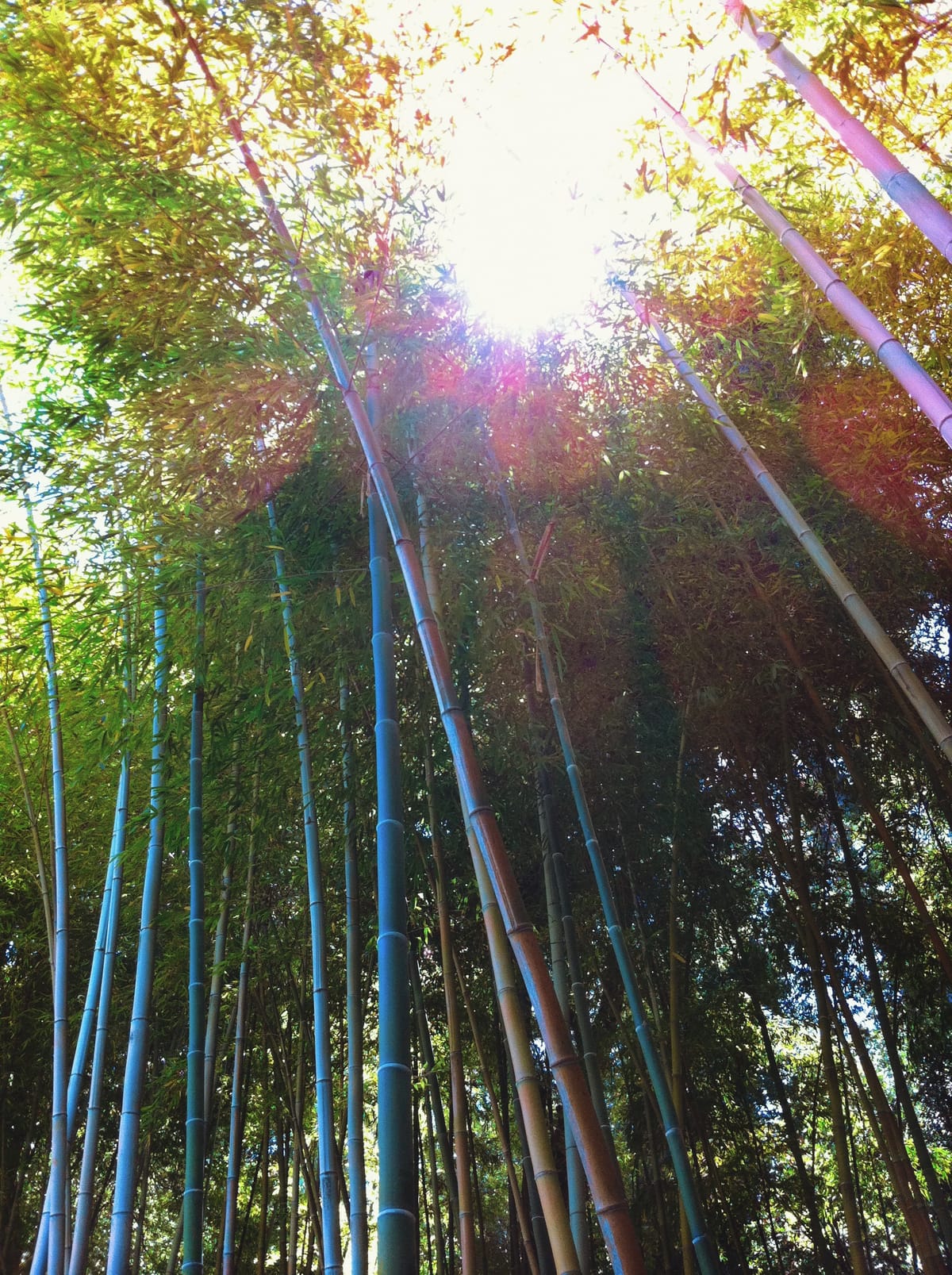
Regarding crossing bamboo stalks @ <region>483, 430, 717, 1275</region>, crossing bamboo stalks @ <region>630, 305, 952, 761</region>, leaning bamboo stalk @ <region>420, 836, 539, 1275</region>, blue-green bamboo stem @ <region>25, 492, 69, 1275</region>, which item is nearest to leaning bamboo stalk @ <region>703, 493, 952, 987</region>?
crossing bamboo stalks @ <region>630, 305, 952, 761</region>

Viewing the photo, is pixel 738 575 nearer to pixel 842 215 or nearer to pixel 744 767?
pixel 744 767

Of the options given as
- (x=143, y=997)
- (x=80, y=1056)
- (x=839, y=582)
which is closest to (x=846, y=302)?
(x=839, y=582)

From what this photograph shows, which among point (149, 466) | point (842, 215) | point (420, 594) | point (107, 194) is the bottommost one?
point (420, 594)

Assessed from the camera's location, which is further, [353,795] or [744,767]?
[744,767]

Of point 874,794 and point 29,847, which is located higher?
point 29,847

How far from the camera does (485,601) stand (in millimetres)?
3965

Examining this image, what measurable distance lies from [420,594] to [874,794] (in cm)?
345

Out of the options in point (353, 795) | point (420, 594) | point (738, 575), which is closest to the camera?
point (420, 594)

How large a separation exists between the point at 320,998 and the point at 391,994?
1529mm

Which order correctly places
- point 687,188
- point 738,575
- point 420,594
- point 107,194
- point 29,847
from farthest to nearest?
1. point 29,847
2. point 738,575
3. point 687,188
4. point 107,194
5. point 420,594

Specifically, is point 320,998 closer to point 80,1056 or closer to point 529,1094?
point 80,1056

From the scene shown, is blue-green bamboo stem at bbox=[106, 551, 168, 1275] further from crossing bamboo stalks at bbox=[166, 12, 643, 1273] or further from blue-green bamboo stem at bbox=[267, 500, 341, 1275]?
crossing bamboo stalks at bbox=[166, 12, 643, 1273]

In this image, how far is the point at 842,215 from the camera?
3.90 m

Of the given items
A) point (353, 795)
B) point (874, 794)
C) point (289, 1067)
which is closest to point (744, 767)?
point (874, 794)
